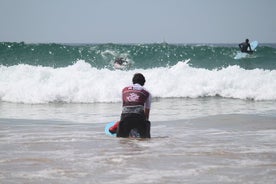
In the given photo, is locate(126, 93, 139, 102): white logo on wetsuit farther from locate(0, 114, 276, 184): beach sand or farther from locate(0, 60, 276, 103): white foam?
locate(0, 60, 276, 103): white foam

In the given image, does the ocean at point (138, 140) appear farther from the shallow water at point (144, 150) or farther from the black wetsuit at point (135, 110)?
the black wetsuit at point (135, 110)

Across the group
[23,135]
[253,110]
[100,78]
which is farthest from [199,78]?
[23,135]

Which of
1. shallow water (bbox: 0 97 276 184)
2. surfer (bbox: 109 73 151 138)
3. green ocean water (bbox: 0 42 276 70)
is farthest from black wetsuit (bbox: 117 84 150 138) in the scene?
green ocean water (bbox: 0 42 276 70)

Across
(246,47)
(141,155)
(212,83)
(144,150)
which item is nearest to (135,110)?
(144,150)

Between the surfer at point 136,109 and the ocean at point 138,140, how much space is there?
22 centimetres

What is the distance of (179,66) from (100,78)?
13.0 feet

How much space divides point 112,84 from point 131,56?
15963mm

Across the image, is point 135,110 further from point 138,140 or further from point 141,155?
point 141,155

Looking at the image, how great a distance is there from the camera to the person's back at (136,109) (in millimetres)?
8219

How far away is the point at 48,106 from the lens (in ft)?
52.4

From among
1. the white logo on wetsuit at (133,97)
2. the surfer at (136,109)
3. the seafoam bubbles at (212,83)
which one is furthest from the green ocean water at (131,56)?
the white logo on wetsuit at (133,97)

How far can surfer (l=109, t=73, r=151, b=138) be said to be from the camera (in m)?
8.22

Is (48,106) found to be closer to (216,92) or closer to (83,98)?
(83,98)


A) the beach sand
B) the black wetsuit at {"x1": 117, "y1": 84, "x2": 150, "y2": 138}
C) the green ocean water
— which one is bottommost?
the beach sand
